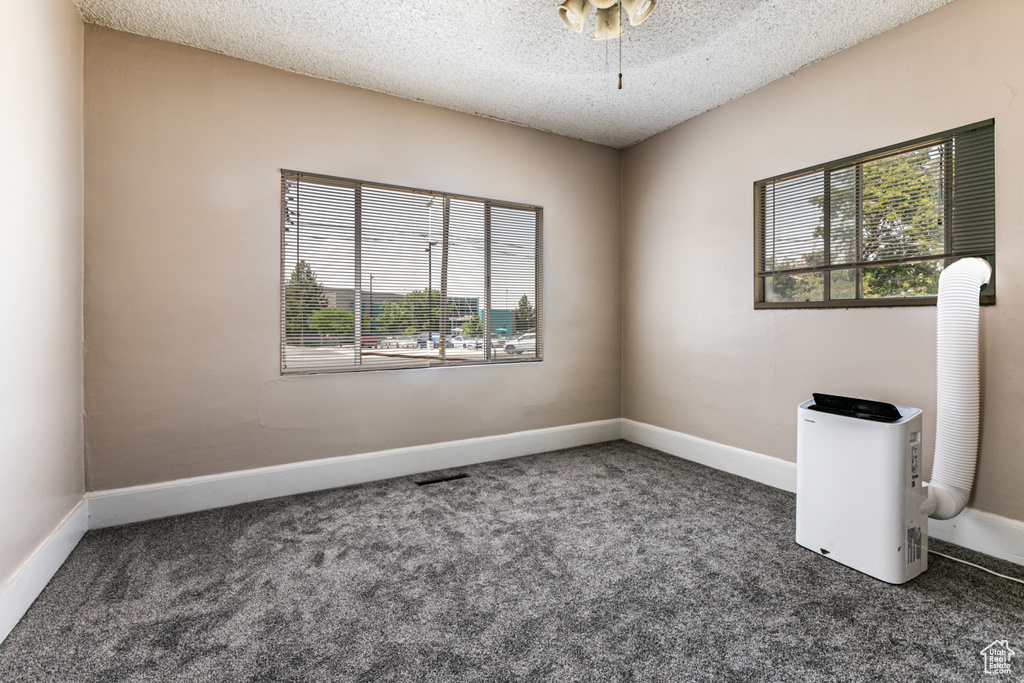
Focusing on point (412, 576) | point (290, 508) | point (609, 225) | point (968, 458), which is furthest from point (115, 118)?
point (968, 458)

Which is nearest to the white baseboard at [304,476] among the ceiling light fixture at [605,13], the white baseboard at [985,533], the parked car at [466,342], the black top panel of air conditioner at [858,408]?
the parked car at [466,342]

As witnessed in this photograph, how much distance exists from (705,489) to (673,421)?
36.6 inches

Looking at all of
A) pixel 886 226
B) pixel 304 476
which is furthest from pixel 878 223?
pixel 304 476

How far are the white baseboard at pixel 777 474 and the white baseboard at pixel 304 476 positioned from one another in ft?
2.19

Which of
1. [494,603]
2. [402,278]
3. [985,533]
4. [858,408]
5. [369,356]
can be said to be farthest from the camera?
[402,278]

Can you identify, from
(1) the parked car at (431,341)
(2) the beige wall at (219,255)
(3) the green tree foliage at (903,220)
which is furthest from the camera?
(1) the parked car at (431,341)

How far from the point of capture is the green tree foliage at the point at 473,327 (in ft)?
12.8

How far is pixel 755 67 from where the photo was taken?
10.2ft

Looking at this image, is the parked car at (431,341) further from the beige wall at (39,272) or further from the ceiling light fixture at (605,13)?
the ceiling light fixture at (605,13)

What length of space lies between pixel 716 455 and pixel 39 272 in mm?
4176

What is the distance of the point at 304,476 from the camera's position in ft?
10.5

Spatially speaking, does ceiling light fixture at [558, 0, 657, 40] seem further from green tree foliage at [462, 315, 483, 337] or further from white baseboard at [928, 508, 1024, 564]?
white baseboard at [928, 508, 1024, 564]

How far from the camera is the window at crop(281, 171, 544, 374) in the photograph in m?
3.22

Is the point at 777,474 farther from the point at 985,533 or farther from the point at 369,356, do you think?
the point at 369,356
